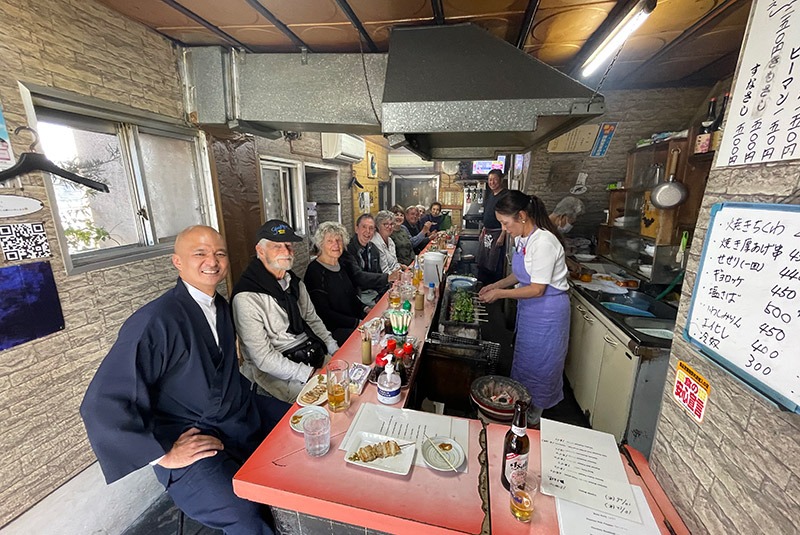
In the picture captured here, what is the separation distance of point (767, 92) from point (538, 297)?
169 centimetres

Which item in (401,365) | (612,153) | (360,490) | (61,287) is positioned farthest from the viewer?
(612,153)

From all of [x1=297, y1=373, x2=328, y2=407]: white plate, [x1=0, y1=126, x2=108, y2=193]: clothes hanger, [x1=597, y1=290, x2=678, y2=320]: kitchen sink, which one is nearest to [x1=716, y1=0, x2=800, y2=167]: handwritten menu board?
[x1=297, y1=373, x2=328, y2=407]: white plate

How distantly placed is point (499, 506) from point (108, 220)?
296 centimetres

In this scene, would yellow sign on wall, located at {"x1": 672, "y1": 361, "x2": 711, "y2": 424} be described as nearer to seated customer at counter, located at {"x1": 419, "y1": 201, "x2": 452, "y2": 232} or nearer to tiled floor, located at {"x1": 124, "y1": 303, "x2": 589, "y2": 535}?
tiled floor, located at {"x1": 124, "y1": 303, "x2": 589, "y2": 535}

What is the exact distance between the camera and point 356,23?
200 cm

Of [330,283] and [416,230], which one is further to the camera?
[416,230]

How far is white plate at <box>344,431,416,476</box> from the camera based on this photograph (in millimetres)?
1069

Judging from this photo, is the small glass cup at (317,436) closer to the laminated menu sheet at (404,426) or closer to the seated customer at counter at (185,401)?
the laminated menu sheet at (404,426)

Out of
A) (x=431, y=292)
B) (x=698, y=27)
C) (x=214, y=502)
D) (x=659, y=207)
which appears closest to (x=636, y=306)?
(x=659, y=207)

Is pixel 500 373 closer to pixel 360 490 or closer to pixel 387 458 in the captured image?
pixel 387 458

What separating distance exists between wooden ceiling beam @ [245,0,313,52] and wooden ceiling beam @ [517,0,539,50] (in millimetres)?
1514

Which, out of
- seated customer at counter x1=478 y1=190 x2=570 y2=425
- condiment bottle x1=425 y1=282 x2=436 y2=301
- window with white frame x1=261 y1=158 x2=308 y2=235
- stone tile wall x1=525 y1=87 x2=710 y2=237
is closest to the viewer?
seated customer at counter x1=478 y1=190 x2=570 y2=425

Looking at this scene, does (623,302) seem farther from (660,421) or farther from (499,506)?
(499,506)

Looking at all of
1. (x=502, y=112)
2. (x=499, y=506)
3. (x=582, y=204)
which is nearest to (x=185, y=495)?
(x=499, y=506)
